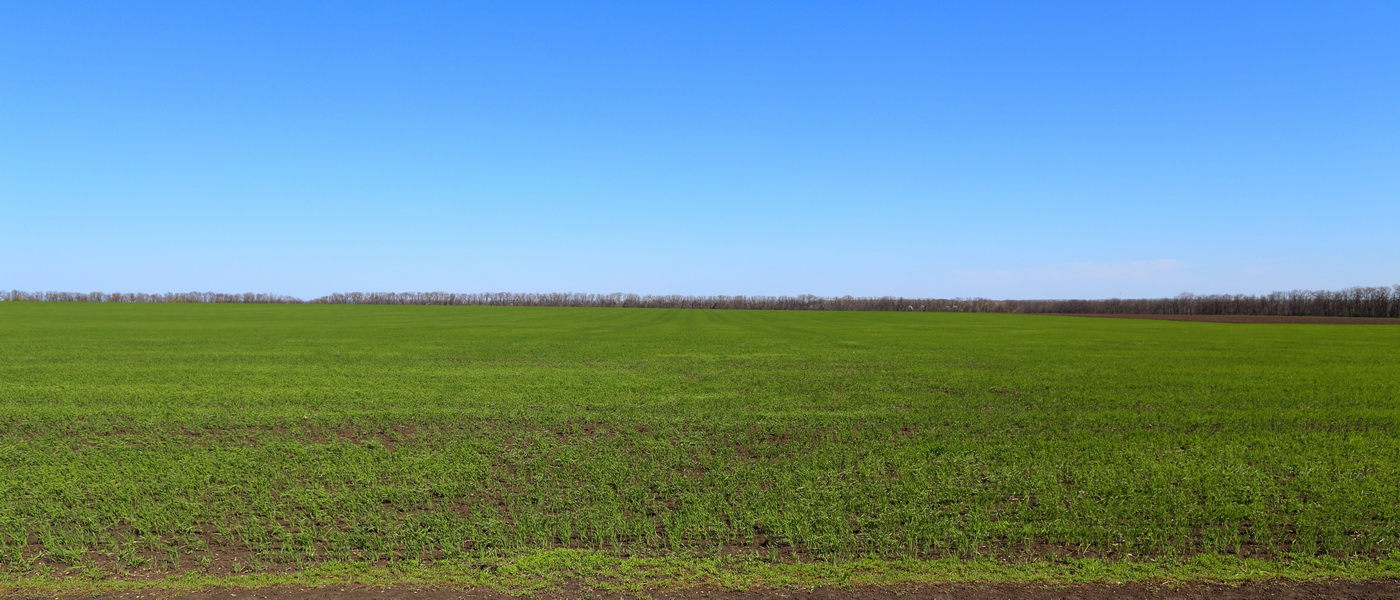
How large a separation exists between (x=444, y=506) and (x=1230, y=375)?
16940 mm

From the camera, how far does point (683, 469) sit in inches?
300

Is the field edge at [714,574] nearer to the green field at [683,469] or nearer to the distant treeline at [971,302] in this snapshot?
the green field at [683,469]

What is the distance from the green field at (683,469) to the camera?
5.45 meters

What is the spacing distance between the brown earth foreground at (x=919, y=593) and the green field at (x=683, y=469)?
0.39 metres

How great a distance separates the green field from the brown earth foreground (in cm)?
39

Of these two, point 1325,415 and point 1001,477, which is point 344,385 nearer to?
point 1001,477

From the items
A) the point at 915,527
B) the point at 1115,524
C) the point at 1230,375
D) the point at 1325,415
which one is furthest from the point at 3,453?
the point at 1230,375

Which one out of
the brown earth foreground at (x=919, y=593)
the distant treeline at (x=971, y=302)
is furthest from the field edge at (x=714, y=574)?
the distant treeline at (x=971, y=302)

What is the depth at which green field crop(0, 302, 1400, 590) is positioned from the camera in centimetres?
545

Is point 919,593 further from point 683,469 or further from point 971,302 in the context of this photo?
point 971,302

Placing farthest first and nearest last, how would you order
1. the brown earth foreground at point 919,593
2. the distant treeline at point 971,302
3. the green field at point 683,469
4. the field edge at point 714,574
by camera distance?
the distant treeline at point 971,302 → the green field at point 683,469 → the field edge at point 714,574 → the brown earth foreground at point 919,593

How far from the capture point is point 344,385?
536 inches

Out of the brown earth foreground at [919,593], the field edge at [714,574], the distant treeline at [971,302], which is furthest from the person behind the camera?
the distant treeline at [971,302]

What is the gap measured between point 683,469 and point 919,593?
3.38m
